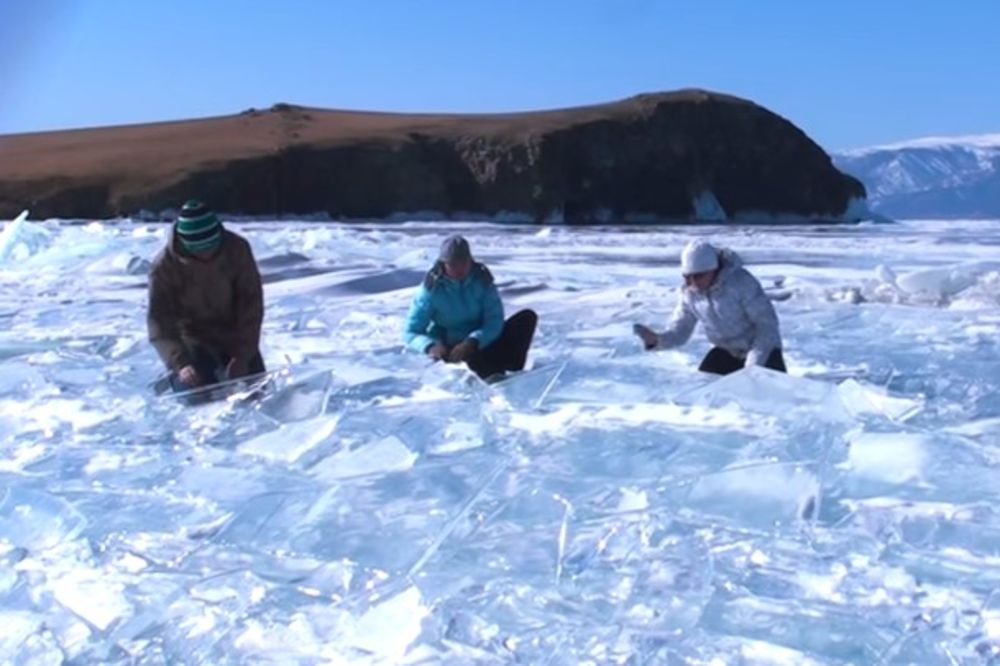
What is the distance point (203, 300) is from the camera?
20.0 ft

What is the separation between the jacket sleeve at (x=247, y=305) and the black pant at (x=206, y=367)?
0.24ft

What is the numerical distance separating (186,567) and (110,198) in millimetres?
49161

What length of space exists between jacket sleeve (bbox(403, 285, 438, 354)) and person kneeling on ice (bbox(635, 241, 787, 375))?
38.1 inches

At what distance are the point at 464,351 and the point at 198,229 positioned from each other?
124cm

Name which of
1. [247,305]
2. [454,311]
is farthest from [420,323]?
[247,305]

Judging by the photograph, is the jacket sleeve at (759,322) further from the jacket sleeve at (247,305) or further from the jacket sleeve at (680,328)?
the jacket sleeve at (247,305)

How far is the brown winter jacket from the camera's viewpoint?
5988 millimetres

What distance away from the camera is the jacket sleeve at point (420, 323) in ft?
21.2

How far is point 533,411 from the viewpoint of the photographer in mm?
5777

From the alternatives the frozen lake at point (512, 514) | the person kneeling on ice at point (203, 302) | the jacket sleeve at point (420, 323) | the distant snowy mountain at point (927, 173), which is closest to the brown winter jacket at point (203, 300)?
the person kneeling on ice at point (203, 302)

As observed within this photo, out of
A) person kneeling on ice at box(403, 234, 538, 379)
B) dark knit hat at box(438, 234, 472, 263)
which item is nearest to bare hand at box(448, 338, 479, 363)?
person kneeling on ice at box(403, 234, 538, 379)

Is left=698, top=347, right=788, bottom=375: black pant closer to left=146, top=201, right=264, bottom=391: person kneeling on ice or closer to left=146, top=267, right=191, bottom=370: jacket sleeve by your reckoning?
left=146, top=201, right=264, bottom=391: person kneeling on ice

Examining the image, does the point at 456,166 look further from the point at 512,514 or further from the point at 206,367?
the point at 512,514

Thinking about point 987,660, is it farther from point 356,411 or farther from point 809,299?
point 809,299
